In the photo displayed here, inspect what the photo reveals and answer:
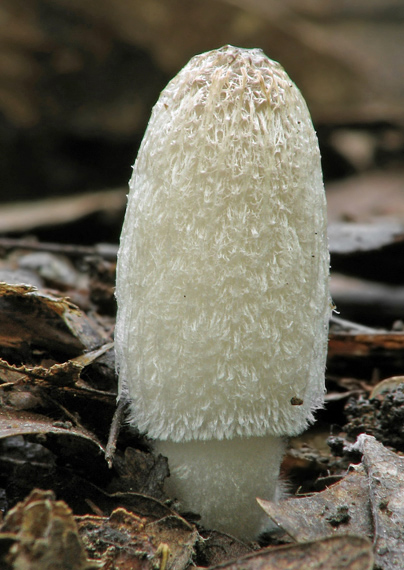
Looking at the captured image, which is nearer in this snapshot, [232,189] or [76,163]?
[232,189]

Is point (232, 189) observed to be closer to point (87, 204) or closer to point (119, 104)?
point (87, 204)

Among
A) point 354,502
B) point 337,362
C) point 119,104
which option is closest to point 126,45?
point 119,104

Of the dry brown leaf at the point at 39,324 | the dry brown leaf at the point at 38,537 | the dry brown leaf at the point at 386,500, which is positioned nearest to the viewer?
the dry brown leaf at the point at 38,537

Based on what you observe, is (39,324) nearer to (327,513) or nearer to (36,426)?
(36,426)

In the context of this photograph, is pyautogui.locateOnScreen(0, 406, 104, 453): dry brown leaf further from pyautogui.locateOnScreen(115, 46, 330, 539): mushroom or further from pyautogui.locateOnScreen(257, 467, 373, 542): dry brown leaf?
pyautogui.locateOnScreen(257, 467, 373, 542): dry brown leaf

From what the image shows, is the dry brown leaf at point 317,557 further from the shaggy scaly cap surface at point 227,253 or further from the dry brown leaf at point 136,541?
the shaggy scaly cap surface at point 227,253

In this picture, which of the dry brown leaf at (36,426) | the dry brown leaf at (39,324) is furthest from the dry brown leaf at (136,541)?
the dry brown leaf at (39,324)

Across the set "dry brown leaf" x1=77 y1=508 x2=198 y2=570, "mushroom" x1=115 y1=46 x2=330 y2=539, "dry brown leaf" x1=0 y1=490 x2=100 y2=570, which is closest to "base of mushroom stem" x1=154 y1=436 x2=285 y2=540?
"mushroom" x1=115 y1=46 x2=330 y2=539
